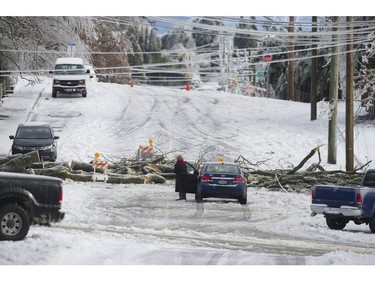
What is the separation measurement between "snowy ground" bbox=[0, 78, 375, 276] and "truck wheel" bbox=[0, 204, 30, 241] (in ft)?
0.49

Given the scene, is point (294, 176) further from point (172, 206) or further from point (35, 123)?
point (35, 123)

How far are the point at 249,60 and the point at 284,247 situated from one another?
24.0m

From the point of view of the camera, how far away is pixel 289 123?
29516 mm

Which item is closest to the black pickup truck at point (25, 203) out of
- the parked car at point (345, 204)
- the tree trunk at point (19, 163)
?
the tree trunk at point (19, 163)

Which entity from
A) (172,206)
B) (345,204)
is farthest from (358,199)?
(172,206)

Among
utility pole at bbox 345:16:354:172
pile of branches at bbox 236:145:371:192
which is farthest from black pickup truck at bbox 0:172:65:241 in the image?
utility pole at bbox 345:16:354:172

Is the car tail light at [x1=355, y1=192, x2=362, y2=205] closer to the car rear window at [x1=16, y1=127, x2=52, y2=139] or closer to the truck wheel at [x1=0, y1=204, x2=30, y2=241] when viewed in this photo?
the truck wheel at [x1=0, y1=204, x2=30, y2=241]

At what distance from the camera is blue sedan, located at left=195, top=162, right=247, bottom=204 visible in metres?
21.1

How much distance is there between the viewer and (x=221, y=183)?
21375 millimetres

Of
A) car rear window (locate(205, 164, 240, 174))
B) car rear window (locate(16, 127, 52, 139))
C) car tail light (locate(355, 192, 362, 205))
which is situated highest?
car rear window (locate(16, 127, 52, 139))

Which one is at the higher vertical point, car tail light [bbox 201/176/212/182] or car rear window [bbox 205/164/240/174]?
car rear window [bbox 205/164/240/174]

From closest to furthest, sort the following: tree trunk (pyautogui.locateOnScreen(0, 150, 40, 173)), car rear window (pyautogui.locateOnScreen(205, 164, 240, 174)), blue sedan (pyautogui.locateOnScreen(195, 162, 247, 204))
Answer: tree trunk (pyautogui.locateOnScreen(0, 150, 40, 173)) → blue sedan (pyautogui.locateOnScreen(195, 162, 247, 204)) → car rear window (pyautogui.locateOnScreen(205, 164, 240, 174))

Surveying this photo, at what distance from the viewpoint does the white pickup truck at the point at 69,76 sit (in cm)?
2150

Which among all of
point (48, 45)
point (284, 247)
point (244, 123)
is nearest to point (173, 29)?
point (48, 45)
